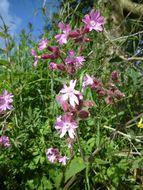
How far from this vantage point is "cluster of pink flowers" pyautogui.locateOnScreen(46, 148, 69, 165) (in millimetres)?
1705

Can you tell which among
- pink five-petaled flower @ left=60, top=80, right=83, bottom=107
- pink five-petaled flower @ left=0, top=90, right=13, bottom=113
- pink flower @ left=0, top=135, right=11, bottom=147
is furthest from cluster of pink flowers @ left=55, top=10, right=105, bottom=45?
pink flower @ left=0, top=135, right=11, bottom=147

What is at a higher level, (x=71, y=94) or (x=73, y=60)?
(x=73, y=60)

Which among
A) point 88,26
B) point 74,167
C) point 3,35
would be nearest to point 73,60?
point 88,26

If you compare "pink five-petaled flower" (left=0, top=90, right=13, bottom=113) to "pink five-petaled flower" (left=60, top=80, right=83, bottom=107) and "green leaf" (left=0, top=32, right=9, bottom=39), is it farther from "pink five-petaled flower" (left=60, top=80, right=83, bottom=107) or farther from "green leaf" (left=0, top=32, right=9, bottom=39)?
"pink five-petaled flower" (left=60, top=80, right=83, bottom=107)

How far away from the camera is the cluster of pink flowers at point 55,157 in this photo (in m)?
1.70

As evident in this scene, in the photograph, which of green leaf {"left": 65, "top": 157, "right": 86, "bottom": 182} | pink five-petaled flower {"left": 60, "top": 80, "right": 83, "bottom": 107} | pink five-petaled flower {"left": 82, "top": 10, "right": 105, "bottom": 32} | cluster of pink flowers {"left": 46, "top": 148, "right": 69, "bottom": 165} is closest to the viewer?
pink five-petaled flower {"left": 60, "top": 80, "right": 83, "bottom": 107}

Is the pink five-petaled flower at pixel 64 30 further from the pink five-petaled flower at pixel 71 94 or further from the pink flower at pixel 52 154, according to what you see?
the pink flower at pixel 52 154

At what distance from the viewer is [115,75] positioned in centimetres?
151

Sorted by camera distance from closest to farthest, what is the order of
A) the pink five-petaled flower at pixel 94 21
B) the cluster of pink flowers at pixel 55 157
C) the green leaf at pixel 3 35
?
the pink five-petaled flower at pixel 94 21 → the cluster of pink flowers at pixel 55 157 → the green leaf at pixel 3 35

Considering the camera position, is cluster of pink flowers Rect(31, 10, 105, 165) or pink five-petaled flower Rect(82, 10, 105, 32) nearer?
cluster of pink flowers Rect(31, 10, 105, 165)

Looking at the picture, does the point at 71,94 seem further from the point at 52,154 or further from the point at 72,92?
the point at 52,154

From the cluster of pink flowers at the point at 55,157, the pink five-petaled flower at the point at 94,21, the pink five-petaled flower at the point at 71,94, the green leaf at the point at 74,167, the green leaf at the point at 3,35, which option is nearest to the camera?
the pink five-petaled flower at the point at 71,94

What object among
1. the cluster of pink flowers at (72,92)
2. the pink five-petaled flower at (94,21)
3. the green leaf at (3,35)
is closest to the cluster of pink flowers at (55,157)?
the cluster of pink flowers at (72,92)

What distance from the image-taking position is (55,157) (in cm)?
170
